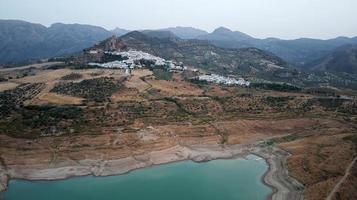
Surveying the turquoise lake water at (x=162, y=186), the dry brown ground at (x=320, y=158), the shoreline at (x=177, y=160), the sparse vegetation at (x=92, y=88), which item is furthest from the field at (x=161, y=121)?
the turquoise lake water at (x=162, y=186)

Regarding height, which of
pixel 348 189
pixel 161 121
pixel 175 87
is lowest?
pixel 161 121

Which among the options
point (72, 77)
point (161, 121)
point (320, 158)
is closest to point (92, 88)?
point (72, 77)

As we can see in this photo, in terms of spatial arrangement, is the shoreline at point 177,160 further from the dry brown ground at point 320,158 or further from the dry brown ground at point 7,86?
the dry brown ground at point 7,86

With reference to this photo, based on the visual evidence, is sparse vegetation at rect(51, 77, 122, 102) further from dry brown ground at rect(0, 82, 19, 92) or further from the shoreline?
the shoreline

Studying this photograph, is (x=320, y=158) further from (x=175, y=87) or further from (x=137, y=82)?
(x=137, y=82)

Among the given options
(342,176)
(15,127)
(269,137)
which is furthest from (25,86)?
(342,176)

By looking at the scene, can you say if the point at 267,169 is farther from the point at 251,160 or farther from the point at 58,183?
the point at 58,183
